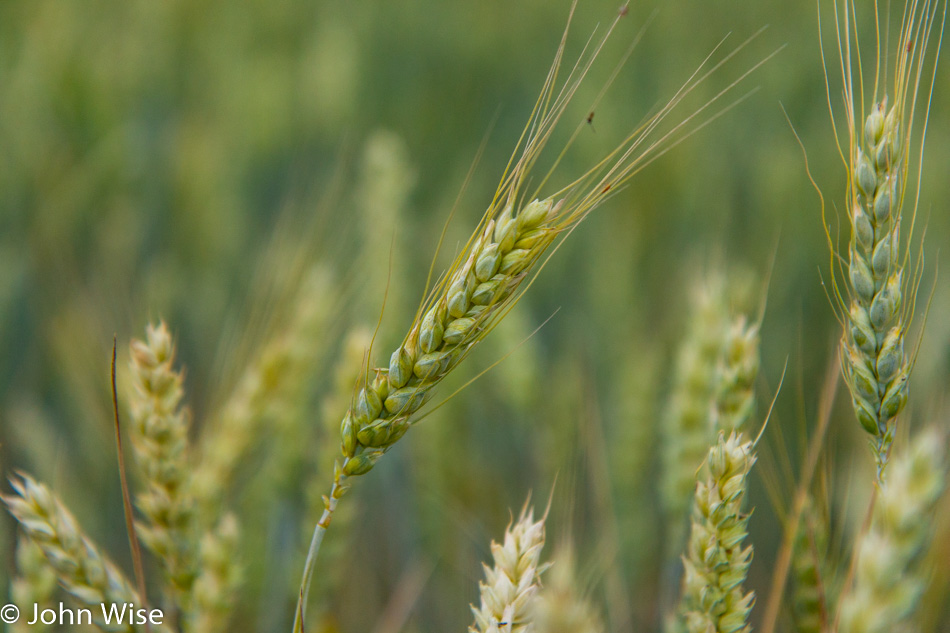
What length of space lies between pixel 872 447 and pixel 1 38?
2.73 meters

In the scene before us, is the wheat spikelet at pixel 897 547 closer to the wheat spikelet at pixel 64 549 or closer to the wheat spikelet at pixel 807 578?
the wheat spikelet at pixel 807 578

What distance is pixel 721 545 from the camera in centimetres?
67

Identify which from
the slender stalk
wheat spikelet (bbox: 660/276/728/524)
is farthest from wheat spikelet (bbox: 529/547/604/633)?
wheat spikelet (bbox: 660/276/728/524)

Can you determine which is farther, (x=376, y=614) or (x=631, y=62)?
(x=631, y=62)

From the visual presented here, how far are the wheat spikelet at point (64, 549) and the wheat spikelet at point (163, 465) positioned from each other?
2.5 inches

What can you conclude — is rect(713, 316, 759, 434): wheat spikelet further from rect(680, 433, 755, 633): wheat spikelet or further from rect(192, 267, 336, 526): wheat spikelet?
rect(192, 267, 336, 526): wheat spikelet

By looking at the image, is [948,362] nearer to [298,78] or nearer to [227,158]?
[227,158]

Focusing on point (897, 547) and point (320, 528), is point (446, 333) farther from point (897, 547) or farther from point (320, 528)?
point (897, 547)

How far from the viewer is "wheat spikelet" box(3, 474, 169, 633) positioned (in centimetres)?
66

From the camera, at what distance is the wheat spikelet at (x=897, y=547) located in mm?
568

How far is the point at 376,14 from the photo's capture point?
3049mm

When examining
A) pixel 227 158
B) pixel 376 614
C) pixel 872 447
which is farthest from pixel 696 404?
pixel 227 158

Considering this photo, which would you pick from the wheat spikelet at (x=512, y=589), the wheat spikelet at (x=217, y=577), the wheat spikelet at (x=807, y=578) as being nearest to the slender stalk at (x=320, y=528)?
the wheat spikelet at (x=512, y=589)

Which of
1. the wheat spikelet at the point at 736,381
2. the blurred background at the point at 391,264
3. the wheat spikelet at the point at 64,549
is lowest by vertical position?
the wheat spikelet at the point at 64,549
